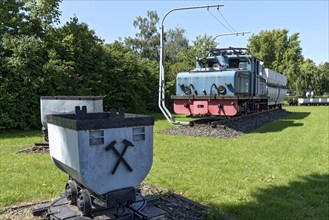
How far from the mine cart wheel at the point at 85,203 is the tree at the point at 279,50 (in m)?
46.7

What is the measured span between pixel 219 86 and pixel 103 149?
28.3 feet

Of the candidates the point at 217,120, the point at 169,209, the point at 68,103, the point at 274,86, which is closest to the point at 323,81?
the point at 274,86

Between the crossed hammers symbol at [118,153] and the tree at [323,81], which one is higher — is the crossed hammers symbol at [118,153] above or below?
below

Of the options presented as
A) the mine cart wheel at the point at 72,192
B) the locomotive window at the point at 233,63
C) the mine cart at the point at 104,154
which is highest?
the locomotive window at the point at 233,63

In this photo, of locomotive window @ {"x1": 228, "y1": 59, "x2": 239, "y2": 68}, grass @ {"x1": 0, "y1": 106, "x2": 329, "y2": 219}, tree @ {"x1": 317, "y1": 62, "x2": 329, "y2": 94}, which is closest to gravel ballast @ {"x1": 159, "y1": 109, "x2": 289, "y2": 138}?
grass @ {"x1": 0, "y1": 106, "x2": 329, "y2": 219}

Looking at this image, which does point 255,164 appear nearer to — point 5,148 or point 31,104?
point 5,148

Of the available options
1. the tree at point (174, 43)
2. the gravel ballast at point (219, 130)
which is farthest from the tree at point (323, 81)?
the gravel ballast at point (219, 130)

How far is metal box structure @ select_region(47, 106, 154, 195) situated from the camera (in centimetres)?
262

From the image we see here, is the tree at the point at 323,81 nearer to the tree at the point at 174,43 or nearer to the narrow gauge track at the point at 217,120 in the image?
the tree at the point at 174,43

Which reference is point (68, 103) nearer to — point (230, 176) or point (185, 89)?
point (230, 176)

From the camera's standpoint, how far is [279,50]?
47719 millimetres

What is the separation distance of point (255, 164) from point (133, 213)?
3966 millimetres

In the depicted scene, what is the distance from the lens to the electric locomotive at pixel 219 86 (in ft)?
35.0

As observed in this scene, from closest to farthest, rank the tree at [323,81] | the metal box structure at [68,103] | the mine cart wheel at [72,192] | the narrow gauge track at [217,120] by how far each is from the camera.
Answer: the mine cart wheel at [72,192] → the metal box structure at [68,103] → the narrow gauge track at [217,120] → the tree at [323,81]
